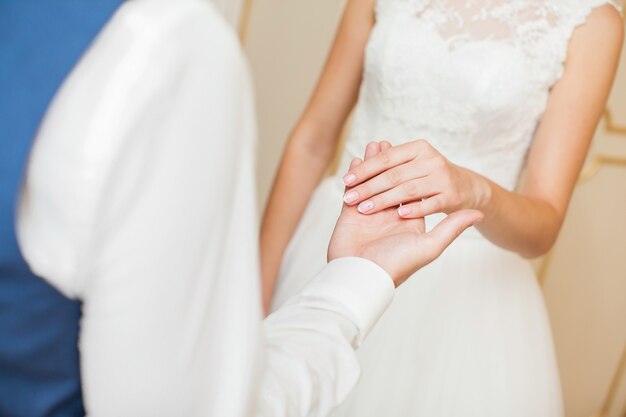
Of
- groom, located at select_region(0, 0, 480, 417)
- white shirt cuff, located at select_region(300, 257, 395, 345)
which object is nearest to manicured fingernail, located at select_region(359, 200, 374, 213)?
white shirt cuff, located at select_region(300, 257, 395, 345)

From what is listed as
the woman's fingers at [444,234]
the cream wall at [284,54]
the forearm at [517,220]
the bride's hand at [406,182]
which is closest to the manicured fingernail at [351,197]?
the bride's hand at [406,182]

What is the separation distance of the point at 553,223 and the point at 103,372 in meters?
0.87

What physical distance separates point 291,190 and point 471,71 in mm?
402

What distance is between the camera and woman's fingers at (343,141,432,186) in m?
0.84

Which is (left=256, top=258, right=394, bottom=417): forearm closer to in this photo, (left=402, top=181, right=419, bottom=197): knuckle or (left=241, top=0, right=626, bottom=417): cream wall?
(left=402, top=181, right=419, bottom=197): knuckle

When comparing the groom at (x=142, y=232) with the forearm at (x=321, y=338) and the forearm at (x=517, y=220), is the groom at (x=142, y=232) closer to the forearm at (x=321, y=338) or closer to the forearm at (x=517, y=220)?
the forearm at (x=321, y=338)

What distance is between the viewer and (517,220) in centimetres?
105

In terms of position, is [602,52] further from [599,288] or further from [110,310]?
[599,288]

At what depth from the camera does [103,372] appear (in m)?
0.44

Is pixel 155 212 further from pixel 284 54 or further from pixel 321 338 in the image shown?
pixel 284 54

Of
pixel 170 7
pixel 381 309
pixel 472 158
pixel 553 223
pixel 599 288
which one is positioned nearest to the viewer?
pixel 170 7

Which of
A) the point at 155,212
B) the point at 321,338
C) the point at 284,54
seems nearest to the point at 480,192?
the point at 321,338

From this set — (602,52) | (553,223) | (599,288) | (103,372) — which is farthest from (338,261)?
(599,288)

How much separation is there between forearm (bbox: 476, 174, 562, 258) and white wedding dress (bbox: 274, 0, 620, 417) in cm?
14
